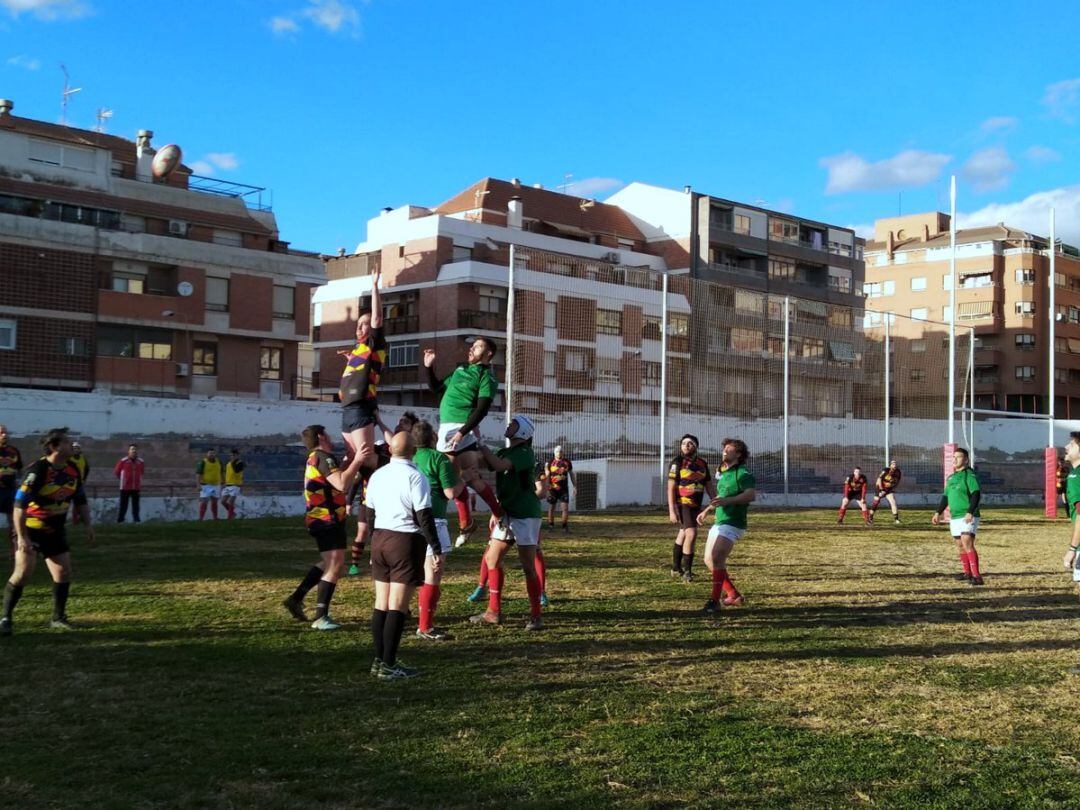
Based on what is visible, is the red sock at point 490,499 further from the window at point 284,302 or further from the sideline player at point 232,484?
the window at point 284,302

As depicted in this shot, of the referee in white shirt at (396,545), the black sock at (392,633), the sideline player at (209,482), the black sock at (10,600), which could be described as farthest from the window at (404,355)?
the black sock at (392,633)

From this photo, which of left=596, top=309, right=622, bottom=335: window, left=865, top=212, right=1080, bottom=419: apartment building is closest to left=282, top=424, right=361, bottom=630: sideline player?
left=596, top=309, right=622, bottom=335: window

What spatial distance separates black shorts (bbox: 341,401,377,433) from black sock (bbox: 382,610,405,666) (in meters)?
2.80

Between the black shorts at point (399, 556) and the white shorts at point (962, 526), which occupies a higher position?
the black shorts at point (399, 556)

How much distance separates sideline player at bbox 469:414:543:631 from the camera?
1068cm

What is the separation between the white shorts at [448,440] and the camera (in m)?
10.7

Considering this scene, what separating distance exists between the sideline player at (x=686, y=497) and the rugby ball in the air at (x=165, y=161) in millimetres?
40468

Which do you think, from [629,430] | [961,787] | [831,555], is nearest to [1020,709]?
[961,787]

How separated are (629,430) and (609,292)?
435 cm

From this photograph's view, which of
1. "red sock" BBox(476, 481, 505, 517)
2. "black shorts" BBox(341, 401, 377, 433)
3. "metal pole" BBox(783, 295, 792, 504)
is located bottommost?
"red sock" BBox(476, 481, 505, 517)

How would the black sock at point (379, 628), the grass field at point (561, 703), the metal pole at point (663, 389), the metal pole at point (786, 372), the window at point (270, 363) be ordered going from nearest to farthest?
the grass field at point (561, 703), the black sock at point (379, 628), the metal pole at point (663, 389), the metal pole at point (786, 372), the window at point (270, 363)

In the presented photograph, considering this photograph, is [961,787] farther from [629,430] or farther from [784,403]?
[784,403]

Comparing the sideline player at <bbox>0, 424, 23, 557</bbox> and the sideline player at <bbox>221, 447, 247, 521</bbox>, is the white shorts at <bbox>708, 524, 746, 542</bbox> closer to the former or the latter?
the sideline player at <bbox>0, 424, 23, 557</bbox>

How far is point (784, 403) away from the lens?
3731 cm
